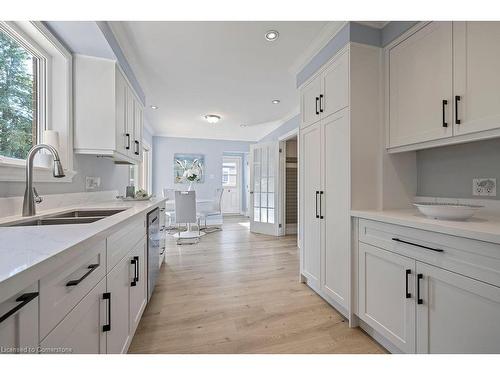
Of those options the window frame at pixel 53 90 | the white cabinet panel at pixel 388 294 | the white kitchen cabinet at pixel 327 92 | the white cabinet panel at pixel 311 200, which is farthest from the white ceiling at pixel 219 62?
the white cabinet panel at pixel 388 294

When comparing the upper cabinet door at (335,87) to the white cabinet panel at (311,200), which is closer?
the upper cabinet door at (335,87)

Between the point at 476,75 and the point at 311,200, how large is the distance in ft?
4.59

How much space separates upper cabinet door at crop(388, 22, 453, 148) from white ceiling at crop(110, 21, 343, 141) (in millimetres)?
599

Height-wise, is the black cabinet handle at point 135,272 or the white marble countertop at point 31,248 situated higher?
the white marble countertop at point 31,248

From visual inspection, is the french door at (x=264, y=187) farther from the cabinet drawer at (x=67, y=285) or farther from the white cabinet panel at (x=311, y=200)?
the cabinet drawer at (x=67, y=285)

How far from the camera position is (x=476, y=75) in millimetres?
1212

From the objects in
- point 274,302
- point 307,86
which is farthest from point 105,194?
point 307,86

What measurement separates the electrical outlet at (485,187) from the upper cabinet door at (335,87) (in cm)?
99

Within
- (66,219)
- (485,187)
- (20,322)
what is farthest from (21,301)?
(485,187)

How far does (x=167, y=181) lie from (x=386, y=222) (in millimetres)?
5548

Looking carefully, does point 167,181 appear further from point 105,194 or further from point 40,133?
point 40,133

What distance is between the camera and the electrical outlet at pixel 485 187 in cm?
136

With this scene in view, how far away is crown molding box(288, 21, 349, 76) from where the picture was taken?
5.93 ft

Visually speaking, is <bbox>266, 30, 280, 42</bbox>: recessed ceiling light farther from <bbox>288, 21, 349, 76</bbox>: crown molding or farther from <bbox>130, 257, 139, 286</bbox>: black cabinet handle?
<bbox>130, 257, 139, 286</bbox>: black cabinet handle
